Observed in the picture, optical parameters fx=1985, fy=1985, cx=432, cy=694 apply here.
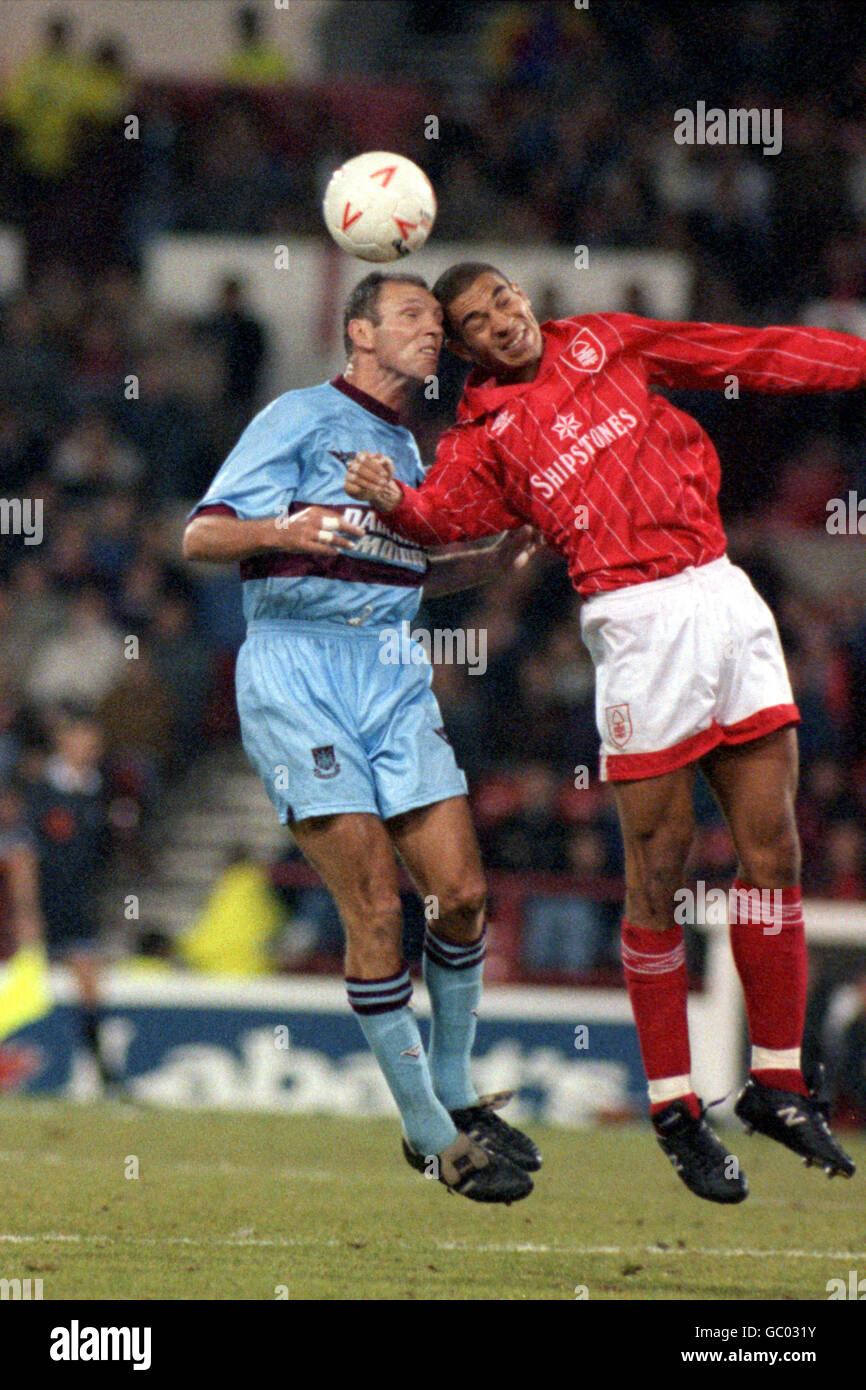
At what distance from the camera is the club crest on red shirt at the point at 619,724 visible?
5938 millimetres

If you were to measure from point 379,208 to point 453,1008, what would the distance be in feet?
8.49

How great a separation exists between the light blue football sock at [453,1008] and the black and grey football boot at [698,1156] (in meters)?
0.74

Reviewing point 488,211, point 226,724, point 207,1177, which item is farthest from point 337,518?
point 488,211

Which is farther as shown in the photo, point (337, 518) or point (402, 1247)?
point (402, 1247)

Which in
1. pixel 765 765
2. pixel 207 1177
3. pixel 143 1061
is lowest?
pixel 143 1061

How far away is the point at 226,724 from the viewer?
577 inches

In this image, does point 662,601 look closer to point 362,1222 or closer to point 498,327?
point 498,327

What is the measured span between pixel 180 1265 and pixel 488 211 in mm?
11487

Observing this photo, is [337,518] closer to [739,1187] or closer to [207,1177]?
[739,1187]

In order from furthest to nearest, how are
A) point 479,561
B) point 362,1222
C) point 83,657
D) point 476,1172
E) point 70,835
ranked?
point 83,657 < point 70,835 < point 362,1222 < point 479,561 < point 476,1172

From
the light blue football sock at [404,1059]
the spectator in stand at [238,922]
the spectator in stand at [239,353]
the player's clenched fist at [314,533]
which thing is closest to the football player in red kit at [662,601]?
the player's clenched fist at [314,533]

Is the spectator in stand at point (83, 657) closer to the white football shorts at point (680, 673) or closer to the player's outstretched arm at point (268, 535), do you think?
the player's outstretched arm at point (268, 535)

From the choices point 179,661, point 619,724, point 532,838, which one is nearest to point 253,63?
point 179,661

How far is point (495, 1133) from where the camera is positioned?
6312mm
